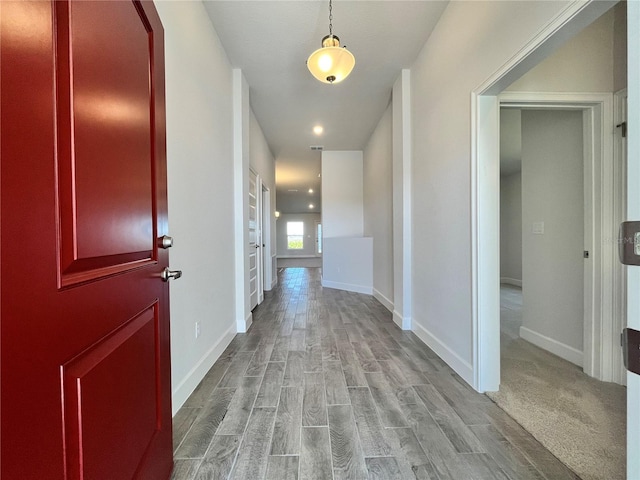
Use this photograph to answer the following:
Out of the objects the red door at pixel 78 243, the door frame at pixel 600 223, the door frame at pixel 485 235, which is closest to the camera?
the red door at pixel 78 243

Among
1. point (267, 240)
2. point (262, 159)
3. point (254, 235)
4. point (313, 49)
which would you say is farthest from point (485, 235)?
point (267, 240)

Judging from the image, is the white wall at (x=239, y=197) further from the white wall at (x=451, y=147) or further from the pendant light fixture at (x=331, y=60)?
the white wall at (x=451, y=147)

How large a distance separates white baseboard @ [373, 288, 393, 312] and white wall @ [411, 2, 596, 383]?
1.05m

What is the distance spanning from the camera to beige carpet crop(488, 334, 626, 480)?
1267 mm

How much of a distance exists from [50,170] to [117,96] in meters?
0.39

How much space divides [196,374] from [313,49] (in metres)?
2.99

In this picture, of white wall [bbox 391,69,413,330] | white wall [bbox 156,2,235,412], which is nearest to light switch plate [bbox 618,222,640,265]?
white wall [bbox 156,2,235,412]

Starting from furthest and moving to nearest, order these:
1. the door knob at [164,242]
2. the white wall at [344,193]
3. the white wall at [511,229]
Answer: the white wall at [511,229], the white wall at [344,193], the door knob at [164,242]

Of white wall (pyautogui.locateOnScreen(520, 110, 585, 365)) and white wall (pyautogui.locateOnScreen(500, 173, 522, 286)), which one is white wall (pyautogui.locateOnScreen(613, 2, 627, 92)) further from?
white wall (pyautogui.locateOnScreen(500, 173, 522, 286))

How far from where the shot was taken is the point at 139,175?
0.96 m

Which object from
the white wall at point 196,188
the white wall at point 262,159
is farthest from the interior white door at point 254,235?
the white wall at point 196,188

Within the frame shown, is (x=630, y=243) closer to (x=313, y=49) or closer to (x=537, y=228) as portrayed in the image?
(x=537, y=228)

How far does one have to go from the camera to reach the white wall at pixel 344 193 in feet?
19.3

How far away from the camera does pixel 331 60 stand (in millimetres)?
2010
